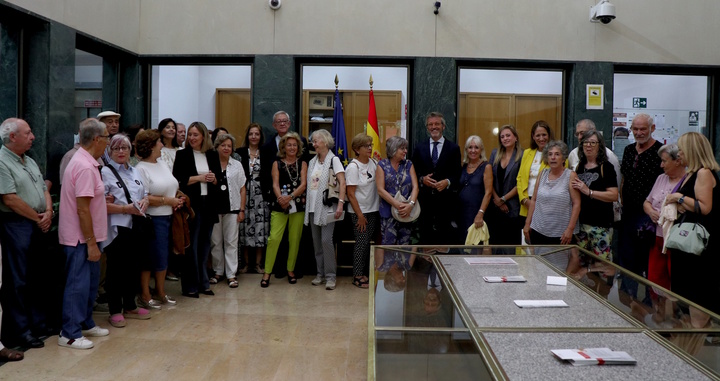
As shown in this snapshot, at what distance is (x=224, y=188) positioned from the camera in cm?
554

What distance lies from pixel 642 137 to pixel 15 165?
187 inches

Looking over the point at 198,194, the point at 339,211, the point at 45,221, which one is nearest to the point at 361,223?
the point at 339,211

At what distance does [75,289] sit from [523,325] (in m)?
3.10

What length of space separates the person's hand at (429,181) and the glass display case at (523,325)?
249 centimetres

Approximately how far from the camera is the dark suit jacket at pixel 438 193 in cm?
580

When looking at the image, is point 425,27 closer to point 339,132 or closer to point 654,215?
point 339,132

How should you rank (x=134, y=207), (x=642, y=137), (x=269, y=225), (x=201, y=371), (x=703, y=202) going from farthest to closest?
(x=269, y=225) < (x=642, y=137) < (x=134, y=207) < (x=703, y=202) < (x=201, y=371)

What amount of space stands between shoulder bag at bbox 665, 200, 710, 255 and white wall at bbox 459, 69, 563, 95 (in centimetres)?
318

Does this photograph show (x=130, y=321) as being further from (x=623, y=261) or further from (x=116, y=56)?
(x=623, y=261)

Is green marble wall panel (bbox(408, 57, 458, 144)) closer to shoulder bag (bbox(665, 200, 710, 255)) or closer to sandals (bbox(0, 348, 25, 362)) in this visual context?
shoulder bag (bbox(665, 200, 710, 255))

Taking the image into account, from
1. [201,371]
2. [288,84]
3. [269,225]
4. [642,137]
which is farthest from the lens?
[288,84]

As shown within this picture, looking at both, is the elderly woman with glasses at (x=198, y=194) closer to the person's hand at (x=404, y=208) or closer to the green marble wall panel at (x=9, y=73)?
the green marble wall panel at (x=9, y=73)

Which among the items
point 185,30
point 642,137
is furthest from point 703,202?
point 185,30

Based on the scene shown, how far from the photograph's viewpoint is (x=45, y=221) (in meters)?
3.95
